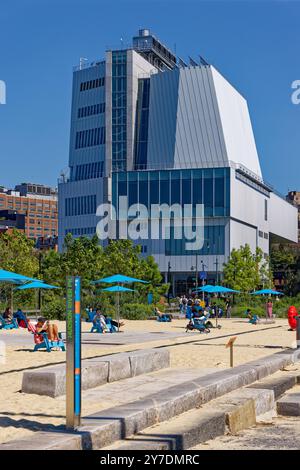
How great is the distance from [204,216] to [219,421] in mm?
88787

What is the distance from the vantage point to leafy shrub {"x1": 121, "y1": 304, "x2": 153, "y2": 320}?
4994cm

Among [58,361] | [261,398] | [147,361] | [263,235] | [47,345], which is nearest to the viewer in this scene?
[261,398]

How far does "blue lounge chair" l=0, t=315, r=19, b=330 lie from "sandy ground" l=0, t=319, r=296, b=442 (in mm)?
1897

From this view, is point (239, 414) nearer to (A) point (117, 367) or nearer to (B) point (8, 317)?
(A) point (117, 367)

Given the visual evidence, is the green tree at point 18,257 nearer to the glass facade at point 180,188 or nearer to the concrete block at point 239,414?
the glass facade at point 180,188

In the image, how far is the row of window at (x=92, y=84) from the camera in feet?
367

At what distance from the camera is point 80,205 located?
4328 inches

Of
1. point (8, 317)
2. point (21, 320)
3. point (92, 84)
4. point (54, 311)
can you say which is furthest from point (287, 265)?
point (21, 320)

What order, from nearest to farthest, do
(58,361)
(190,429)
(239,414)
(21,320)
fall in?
1. (190,429)
2. (239,414)
3. (58,361)
4. (21,320)

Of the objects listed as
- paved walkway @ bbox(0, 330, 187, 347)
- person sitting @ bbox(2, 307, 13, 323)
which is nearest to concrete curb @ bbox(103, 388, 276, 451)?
paved walkway @ bbox(0, 330, 187, 347)

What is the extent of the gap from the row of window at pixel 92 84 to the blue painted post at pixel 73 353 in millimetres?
104147

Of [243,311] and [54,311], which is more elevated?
[54,311]

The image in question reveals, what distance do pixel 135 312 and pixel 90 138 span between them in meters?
66.2
